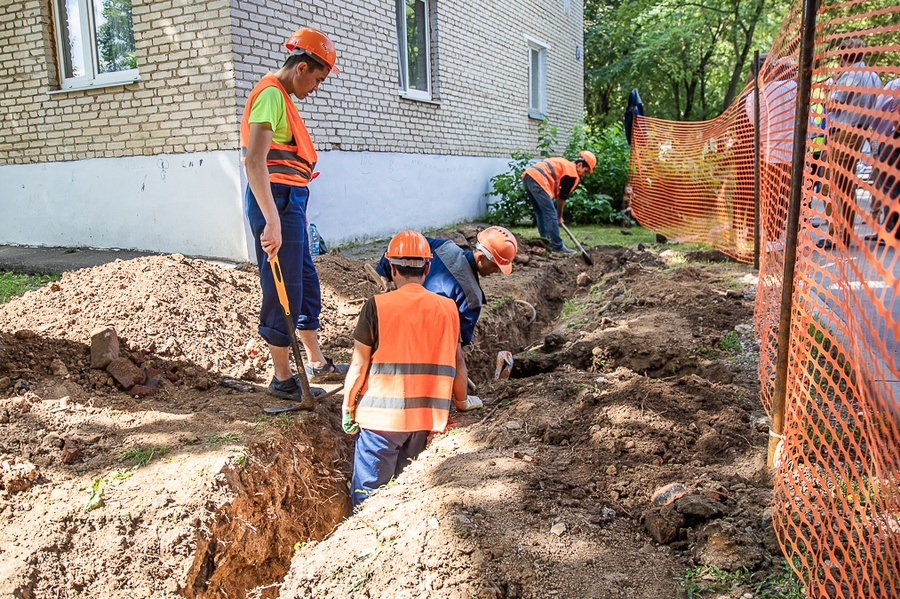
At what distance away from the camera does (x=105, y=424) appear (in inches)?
144

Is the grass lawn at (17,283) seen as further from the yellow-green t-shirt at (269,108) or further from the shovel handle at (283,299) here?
the yellow-green t-shirt at (269,108)

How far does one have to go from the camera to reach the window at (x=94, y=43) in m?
7.64

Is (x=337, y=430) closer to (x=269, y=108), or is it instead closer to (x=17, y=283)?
(x=269, y=108)

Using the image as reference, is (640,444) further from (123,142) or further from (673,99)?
(673,99)

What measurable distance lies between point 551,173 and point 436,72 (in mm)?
2982

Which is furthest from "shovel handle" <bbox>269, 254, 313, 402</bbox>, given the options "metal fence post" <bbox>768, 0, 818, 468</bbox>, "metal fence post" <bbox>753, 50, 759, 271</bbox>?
"metal fence post" <bbox>753, 50, 759, 271</bbox>

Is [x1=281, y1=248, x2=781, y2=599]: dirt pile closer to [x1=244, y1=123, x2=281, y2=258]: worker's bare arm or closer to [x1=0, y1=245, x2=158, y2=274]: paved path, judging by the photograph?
[x1=244, y1=123, x2=281, y2=258]: worker's bare arm

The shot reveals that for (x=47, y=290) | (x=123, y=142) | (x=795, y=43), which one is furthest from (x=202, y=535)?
(x=123, y=142)

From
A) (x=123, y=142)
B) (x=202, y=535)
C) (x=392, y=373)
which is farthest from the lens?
(x=123, y=142)

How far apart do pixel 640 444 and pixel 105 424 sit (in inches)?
113

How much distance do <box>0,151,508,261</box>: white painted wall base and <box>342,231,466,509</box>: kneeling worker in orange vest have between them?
4.26 metres

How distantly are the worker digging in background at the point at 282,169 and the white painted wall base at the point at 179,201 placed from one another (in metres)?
3.53

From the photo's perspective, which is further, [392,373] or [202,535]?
[392,373]

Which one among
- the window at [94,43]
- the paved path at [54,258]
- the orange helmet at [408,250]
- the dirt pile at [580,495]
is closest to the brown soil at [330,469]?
the dirt pile at [580,495]
